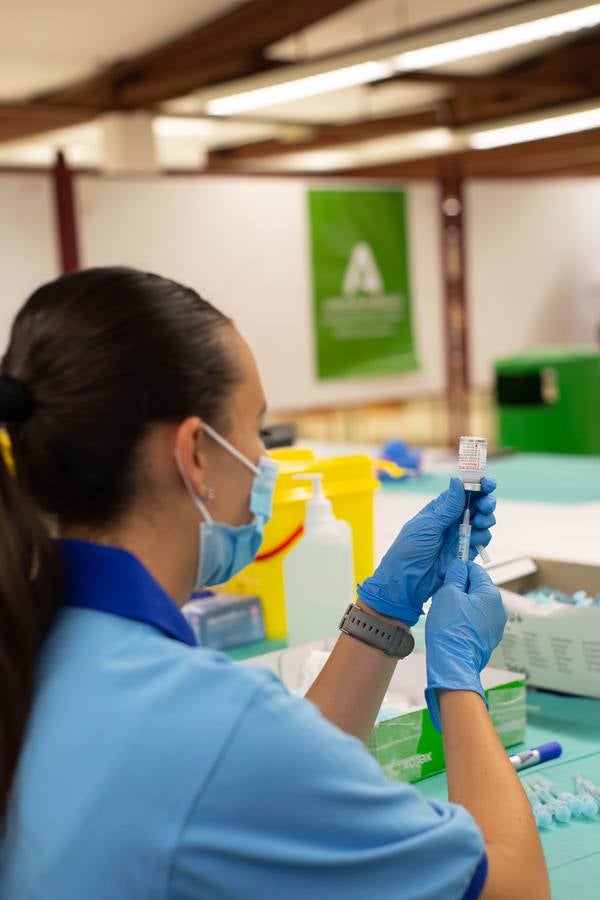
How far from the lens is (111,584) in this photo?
32.1 inches

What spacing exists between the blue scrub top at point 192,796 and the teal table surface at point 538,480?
2.00 metres

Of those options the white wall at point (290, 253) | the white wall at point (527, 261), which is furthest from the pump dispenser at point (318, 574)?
the white wall at point (527, 261)

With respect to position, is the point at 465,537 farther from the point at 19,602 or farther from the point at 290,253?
the point at 290,253

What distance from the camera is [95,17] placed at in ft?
20.8

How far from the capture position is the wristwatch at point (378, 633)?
46.9 inches

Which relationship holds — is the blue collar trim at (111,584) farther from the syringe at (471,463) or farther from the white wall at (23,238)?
the white wall at (23,238)

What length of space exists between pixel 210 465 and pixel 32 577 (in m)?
0.18

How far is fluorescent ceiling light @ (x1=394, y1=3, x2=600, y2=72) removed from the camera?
3.80 metres

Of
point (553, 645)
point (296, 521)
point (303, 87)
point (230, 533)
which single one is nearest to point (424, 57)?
point (303, 87)

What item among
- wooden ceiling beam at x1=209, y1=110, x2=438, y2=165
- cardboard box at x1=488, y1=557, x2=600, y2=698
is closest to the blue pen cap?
cardboard box at x1=488, y1=557, x2=600, y2=698

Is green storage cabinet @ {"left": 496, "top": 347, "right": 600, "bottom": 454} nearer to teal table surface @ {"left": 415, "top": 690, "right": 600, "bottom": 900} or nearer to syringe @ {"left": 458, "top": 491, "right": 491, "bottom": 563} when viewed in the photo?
teal table surface @ {"left": 415, "top": 690, "right": 600, "bottom": 900}

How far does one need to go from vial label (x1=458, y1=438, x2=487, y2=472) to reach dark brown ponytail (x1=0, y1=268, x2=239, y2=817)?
1.47 ft

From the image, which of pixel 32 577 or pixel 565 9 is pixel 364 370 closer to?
pixel 565 9

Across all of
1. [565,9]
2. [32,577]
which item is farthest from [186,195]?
[32,577]
